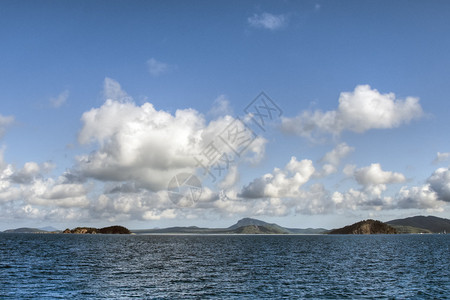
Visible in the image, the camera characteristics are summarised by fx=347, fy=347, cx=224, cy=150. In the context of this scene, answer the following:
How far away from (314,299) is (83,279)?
138 ft

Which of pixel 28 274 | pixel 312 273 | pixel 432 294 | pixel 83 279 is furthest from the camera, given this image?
pixel 312 273

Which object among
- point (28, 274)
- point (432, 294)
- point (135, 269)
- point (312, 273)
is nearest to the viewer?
point (432, 294)

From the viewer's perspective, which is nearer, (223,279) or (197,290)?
(197,290)

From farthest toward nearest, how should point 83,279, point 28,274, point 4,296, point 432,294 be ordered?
1. point 28,274
2. point 83,279
3. point 432,294
4. point 4,296

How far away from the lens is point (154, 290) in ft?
179

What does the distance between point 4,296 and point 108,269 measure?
1287 inches

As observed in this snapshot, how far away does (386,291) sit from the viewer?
5506 cm

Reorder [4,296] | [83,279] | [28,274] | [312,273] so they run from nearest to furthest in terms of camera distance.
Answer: [4,296]
[83,279]
[28,274]
[312,273]

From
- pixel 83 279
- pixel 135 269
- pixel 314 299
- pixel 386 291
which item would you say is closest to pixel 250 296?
pixel 314 299

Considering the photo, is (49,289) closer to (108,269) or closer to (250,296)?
(108,269)

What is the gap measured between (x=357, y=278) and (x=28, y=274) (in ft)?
217

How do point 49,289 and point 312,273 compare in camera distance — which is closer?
point 49,289

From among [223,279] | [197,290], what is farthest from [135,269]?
[197,290]

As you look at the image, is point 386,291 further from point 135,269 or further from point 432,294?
point 135,269
